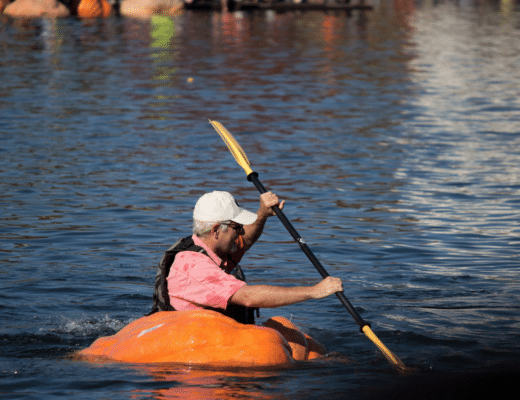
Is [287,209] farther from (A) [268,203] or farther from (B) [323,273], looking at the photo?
(B) [323,273]

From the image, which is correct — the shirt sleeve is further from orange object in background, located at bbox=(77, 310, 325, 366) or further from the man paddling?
orange object in background, located at bbox=(77, 310, 325, 366)

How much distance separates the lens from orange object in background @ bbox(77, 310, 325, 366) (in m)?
5.69

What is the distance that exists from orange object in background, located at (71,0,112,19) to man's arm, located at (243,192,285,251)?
45.9m

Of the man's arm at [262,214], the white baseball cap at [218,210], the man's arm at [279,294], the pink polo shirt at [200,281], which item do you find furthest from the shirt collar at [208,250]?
the man's arm at [262,214]

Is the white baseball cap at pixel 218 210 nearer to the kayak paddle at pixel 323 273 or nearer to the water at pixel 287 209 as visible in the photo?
the kayak paddle at pixel 323 273

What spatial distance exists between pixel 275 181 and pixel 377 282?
4.40 meters

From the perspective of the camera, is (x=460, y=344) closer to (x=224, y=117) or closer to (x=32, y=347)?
(x=32, y=347)

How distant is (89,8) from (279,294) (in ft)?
154

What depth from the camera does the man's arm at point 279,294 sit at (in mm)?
5391

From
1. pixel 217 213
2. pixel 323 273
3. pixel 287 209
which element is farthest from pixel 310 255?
pixel 287 209

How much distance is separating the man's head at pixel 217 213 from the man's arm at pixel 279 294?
1.52 feet

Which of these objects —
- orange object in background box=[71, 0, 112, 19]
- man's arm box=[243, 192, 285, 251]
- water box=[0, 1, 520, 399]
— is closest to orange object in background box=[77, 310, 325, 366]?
water box=[0, 1, 520, 399]

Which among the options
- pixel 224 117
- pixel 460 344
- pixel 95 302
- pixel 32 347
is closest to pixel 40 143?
pixel 224 117

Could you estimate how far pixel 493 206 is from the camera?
37.3ft
